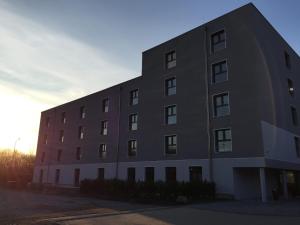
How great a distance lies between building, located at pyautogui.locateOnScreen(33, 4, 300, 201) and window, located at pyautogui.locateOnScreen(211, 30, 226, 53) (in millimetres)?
90

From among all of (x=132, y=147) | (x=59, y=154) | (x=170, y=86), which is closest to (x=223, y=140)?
(x=170, y=86)

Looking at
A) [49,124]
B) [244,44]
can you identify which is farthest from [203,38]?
[49,124]

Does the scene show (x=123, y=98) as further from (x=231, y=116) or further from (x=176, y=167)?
(x=231, y=116)

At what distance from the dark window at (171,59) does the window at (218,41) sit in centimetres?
451

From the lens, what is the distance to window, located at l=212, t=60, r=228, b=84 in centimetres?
2333

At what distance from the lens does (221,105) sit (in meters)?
23.0

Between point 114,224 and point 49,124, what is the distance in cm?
4049

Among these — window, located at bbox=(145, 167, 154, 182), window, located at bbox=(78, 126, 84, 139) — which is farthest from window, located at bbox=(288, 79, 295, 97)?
window, located at bbox=(78, 126, 84, 139)

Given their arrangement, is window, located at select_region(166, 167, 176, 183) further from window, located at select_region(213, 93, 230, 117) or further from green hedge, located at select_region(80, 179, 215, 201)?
window, located at select_region(213, 93, 230, 117)

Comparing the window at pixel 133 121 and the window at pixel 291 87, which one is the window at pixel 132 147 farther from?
the window at pixel 291 87

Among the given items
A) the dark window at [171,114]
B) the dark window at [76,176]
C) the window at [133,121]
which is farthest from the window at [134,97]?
the dark window at [76,176]

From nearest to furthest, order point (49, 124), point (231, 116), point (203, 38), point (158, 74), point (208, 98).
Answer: point (231, 116)
point (208, 98)
point (203, 38)
point (158, 74)
point (49, 124)

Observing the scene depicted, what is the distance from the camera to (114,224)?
998 centimetres

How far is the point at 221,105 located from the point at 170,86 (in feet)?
21.2
